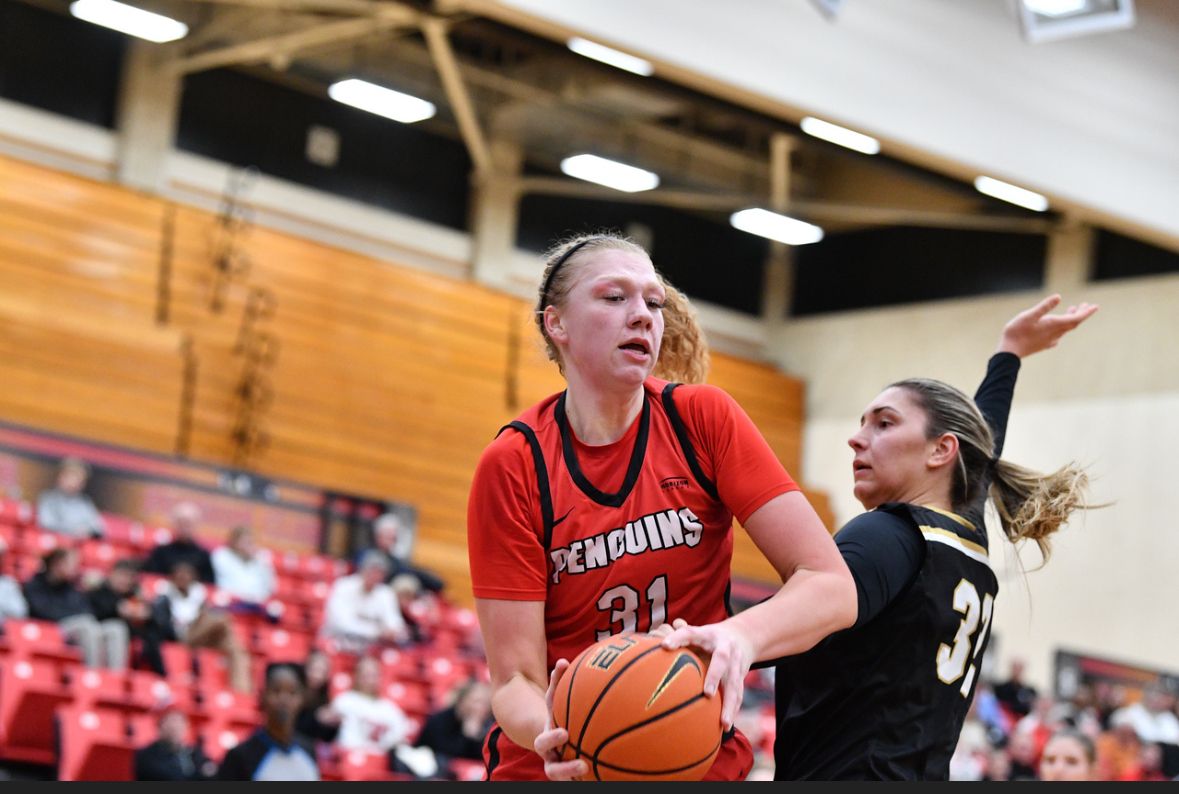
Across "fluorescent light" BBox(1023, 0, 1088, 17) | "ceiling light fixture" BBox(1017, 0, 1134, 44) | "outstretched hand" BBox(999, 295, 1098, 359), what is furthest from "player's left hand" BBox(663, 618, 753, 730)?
"fluorescent light" BBox(1023, 0, 1088, 17)

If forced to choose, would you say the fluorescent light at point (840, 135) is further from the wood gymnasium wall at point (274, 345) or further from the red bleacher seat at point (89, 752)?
the red bleacher seat at point (89, 752)

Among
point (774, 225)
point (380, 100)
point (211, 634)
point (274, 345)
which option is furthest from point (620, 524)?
point (774, 225)

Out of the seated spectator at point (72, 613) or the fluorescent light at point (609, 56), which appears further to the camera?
the fluorescent light at point (609, 56)

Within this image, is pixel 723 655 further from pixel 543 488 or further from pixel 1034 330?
pixel 1034 330

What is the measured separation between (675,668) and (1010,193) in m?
14.2

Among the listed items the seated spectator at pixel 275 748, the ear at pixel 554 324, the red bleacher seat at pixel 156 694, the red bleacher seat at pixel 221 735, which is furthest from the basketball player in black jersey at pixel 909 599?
the red bleacher seat at pixel 156 694

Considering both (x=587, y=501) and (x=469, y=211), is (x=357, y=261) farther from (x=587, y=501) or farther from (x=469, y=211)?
(x=587, y=501)

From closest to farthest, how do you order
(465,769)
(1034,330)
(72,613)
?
1. (1034,330)
2. (465,769)
3. (72,613)

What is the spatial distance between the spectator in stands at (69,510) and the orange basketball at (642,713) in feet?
34.9

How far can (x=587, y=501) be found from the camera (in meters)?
2.69

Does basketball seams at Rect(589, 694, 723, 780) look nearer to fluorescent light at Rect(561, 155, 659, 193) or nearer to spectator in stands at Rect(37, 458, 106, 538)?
spectator in stands at Rect(37, 458, 106, 538)

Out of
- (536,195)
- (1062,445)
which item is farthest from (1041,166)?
(536,195)

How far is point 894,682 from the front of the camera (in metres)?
2.84

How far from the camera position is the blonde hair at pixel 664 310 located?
2834 millimetres
